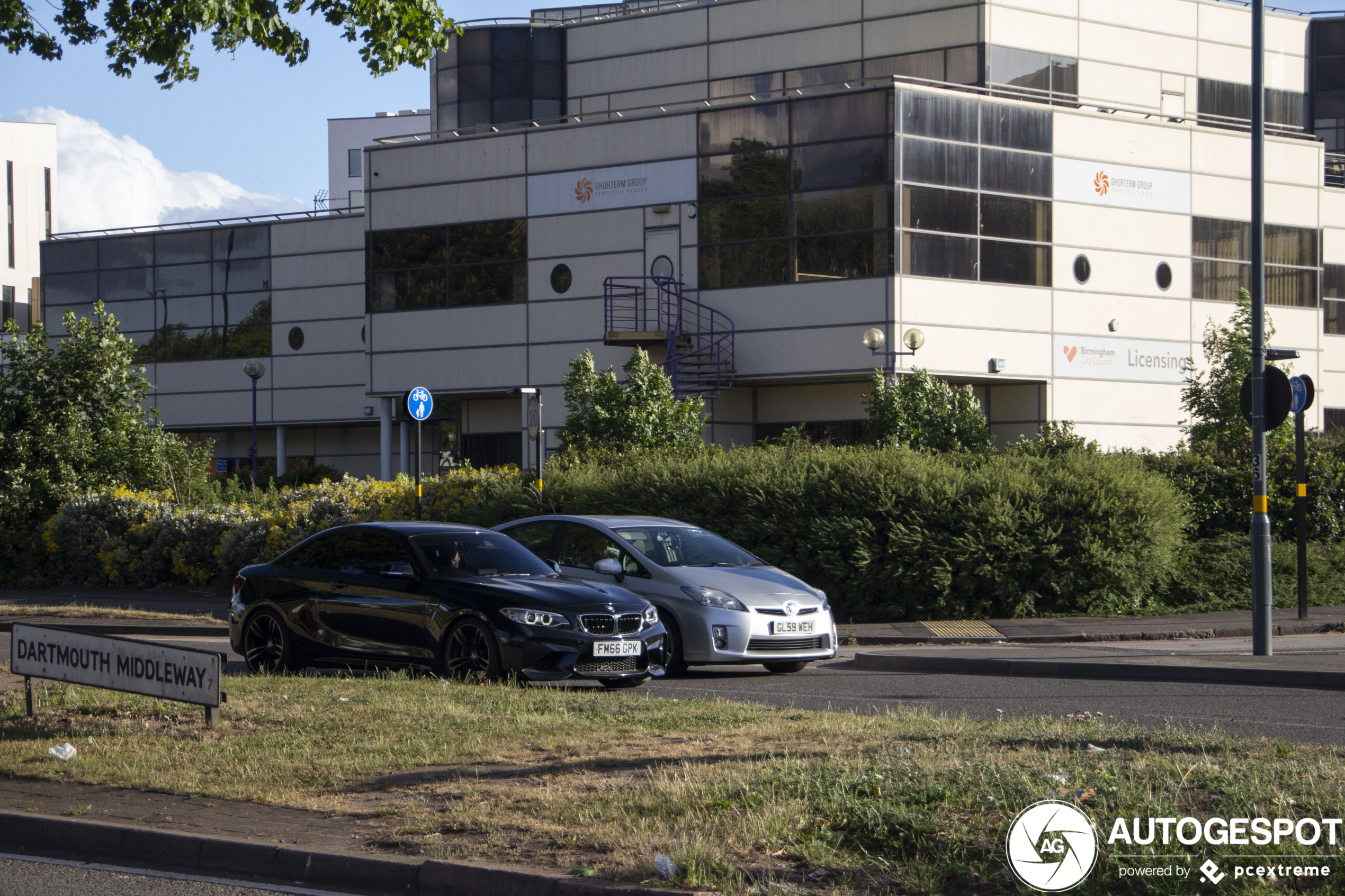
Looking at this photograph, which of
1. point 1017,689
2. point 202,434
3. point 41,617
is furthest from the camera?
point 202,434

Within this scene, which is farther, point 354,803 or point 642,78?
point 642,78

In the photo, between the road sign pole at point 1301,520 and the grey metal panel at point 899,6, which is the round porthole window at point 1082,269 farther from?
the road sign pole at point 1301,520

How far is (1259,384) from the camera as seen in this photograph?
14625 millimetres

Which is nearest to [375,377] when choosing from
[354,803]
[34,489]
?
[34,489]

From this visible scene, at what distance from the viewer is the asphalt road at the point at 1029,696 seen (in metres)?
9.80

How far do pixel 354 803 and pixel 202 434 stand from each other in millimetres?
50429

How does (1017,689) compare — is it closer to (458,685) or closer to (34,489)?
(458,685)

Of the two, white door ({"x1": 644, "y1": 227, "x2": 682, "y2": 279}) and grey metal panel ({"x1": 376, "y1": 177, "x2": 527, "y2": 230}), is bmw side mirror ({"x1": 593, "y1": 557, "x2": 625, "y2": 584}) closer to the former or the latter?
white door ({"x1": 644, "y1": 227, "x2": 682, "y2": 279})

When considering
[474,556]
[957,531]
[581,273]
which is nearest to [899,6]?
[581,273]

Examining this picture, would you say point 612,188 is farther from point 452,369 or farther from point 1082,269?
point 1082,269

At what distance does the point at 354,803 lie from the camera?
6688 mm

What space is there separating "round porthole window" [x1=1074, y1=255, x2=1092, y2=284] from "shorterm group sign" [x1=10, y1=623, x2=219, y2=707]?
32664 millimetres

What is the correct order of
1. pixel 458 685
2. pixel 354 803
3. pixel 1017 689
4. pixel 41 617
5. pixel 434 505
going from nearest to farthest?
pixel 354 803, pixel 458 685, pixel 1017 689, pixel 41 617, pixel 434 505

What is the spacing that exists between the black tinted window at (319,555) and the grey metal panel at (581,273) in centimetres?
2626
